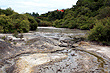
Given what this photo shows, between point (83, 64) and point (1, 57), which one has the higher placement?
point (1, 57)

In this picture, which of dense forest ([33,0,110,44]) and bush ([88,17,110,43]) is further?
dense forest ([33,0,110,44])

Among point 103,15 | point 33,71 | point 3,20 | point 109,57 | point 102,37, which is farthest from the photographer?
point 103,15

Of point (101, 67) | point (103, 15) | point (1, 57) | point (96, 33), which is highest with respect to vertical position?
point (103, 15)

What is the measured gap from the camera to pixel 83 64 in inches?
190

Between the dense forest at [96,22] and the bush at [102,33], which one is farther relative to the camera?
the dense forest at [96,22]

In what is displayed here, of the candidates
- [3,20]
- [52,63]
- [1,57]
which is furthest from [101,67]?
[3,20]

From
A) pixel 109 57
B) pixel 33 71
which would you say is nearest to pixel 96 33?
pixel 109 57

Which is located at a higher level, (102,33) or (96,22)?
(96,22)

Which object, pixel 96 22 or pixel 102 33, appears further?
pixel 96 22

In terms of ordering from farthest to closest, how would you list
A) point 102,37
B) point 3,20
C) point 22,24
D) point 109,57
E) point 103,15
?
1. point 103,15
2. point 22,24
3. point 3,20
4. point 102,37
5. point 109,57

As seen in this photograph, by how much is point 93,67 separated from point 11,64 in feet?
12.3

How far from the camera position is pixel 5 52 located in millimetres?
5613

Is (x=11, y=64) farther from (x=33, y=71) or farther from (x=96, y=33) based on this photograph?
(x=96, y=33)

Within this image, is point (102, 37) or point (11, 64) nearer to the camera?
point (11, 64)
